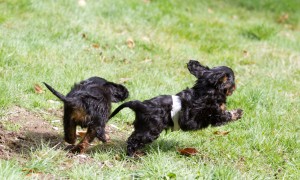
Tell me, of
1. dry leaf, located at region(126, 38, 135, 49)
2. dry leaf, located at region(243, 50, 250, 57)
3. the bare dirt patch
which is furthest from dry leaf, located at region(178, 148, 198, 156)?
dry leaf, located at region(243, 50, 250, 57)

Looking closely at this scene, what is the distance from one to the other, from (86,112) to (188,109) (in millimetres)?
1008

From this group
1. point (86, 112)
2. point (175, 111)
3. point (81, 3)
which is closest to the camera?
point (86, 112)

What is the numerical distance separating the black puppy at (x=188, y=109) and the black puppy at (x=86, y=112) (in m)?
0.19

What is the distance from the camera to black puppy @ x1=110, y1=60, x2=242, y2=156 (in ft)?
15.5

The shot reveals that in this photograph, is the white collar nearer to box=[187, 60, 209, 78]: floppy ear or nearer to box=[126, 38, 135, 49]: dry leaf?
box=[187, 60, 209, 78]: floppy ear

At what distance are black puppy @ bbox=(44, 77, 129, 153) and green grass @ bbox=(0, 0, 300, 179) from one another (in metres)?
0.18

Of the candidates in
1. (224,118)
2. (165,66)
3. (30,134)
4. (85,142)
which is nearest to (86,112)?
(85,142)

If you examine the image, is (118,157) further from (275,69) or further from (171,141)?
(275,69)

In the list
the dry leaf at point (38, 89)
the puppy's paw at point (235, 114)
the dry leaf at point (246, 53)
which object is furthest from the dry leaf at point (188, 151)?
the dry leaf at point (246, 53)

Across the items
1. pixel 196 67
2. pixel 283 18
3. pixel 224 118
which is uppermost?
pixel 283 18

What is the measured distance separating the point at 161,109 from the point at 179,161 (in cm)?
54

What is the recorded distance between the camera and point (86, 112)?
4594 millimetres

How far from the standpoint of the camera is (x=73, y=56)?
24.1 feet

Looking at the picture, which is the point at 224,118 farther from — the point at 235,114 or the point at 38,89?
the point at 38,89
